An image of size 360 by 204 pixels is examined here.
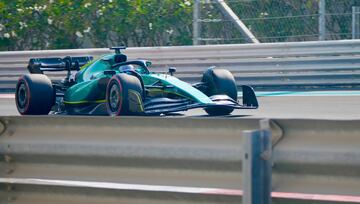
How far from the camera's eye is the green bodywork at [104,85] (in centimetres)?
1064

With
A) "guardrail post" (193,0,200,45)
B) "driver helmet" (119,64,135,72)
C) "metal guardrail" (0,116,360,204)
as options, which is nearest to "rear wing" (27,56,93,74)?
"driver helmet" (119,64,135,72)

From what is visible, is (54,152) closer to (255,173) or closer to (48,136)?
(48,136)

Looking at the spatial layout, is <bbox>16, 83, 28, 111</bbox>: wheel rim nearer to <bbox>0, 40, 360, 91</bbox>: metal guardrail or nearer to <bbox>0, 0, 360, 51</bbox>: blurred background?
<bbox>0, 40, 360, 91</bbox>: metal guardrail

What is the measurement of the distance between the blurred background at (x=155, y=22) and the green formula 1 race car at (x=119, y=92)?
5.31 metres

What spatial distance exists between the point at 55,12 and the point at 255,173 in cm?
1853

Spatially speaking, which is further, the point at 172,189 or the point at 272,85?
the point at 272,85

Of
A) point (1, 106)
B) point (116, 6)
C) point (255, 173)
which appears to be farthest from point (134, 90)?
point (116, 6)

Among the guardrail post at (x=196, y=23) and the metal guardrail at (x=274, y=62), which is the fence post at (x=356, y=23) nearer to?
the metal guardrail at (x=274, y=62)

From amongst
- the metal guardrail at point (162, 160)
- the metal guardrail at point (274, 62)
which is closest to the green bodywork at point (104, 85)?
the metal guardrail at point (274, 62)

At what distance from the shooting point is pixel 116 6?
2155 cm

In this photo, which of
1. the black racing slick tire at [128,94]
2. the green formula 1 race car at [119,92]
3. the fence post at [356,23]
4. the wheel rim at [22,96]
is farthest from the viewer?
the fence post at [356,23]

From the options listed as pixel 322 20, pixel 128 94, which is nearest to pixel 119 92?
pixel 128 94

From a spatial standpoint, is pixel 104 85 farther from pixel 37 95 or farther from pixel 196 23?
pixel 196 23

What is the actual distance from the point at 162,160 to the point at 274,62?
38.8ft
